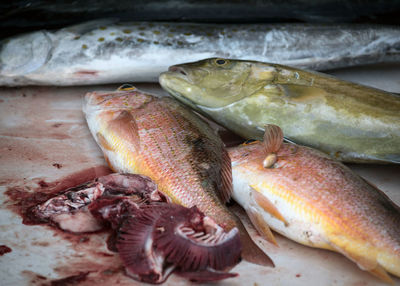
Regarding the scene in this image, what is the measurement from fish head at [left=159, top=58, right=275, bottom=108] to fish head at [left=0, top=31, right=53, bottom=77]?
104 centimetres

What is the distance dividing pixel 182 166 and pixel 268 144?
0.39m

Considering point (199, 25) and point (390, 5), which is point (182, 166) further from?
point (390, 5)

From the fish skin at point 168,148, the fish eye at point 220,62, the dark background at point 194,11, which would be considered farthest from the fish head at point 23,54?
the fish eye at point 220,62

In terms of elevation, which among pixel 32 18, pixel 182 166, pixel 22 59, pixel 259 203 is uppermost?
pixel 32 18

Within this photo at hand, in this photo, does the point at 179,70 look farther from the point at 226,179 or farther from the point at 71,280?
the point at 71,280

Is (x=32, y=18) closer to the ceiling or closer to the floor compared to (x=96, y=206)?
closer to the ceiling

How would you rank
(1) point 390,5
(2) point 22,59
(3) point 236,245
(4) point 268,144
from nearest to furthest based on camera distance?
1. (3) point 236,245
2. (4) point 268,144
3. (2) point 22,59
4. (1) point 390,5

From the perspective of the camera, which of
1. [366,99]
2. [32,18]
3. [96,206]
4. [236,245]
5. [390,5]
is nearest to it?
[236,245]

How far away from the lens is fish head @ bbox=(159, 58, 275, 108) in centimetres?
236

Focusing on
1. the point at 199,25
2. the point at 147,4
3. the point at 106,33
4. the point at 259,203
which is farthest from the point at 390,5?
the point at 259,203

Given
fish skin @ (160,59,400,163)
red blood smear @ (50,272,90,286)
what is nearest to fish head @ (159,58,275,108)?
fish skin @ (160,59,400,163)

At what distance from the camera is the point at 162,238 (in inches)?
58.1

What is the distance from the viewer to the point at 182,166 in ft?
6.19

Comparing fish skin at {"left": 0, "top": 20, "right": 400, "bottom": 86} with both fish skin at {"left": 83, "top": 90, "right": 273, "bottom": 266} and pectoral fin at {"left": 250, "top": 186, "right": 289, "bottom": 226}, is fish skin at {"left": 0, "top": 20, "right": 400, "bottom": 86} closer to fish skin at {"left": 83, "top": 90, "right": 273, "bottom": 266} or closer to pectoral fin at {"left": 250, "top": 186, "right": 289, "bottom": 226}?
fish skin at {"left": 83, "top": 90, "right": 273, "bottom": 266}
